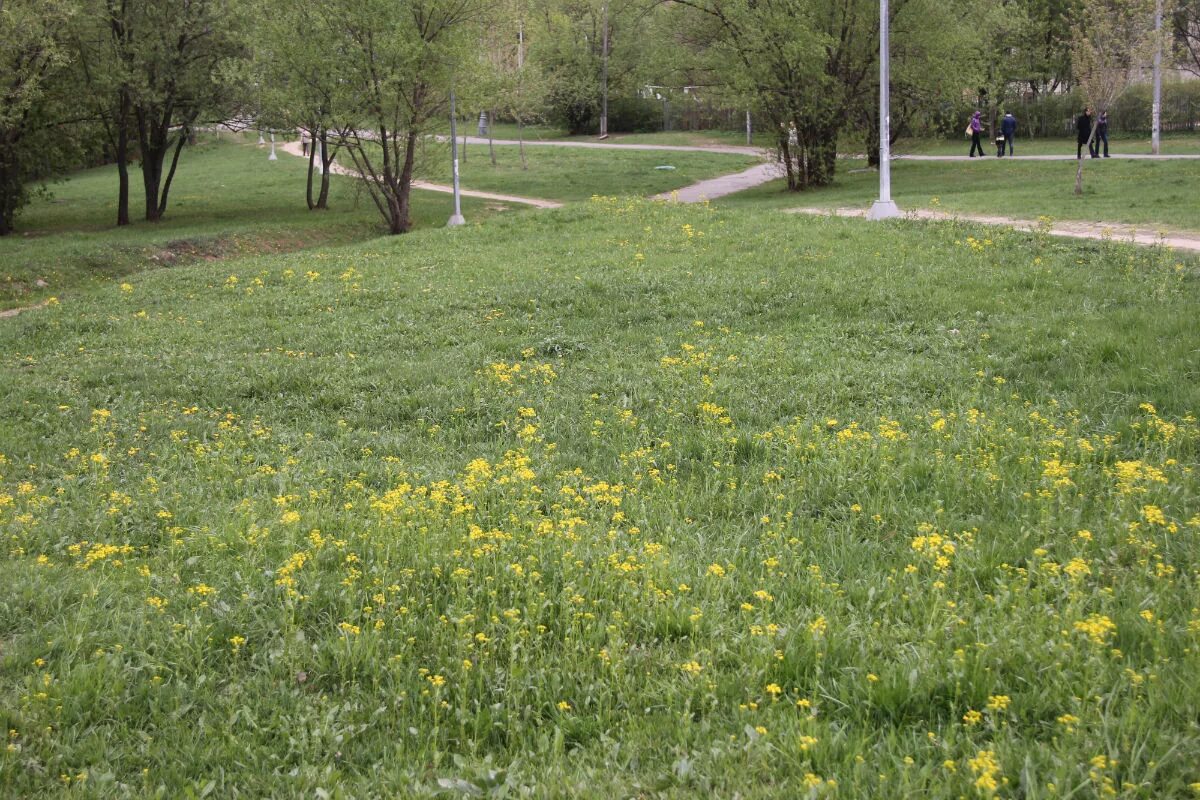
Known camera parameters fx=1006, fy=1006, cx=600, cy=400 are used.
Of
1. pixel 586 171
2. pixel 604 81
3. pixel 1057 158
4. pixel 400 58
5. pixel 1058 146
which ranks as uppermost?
pixel 604 81

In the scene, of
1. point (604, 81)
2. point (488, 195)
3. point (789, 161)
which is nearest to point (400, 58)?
point (789, 161)

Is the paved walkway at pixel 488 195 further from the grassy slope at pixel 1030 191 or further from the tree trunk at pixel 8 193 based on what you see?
the tree trunk at pixel 8 193

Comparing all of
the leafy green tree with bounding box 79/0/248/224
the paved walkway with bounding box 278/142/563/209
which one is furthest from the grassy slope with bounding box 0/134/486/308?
the leafy green tree with bounding box 79/0/248/224

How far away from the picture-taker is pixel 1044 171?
26859mm

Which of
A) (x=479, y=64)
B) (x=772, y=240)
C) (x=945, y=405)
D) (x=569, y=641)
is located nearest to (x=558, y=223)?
(x=772, y=240)

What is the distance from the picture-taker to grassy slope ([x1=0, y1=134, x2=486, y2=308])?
18812 mm

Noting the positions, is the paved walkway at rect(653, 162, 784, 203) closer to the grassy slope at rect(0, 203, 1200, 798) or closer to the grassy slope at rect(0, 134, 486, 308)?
the grassy slope at rect(0, 134, 486, 308)

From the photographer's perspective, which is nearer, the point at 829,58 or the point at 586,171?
the point at 829,58

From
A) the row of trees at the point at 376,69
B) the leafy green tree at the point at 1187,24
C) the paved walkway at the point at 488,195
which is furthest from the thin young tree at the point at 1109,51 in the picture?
the leafy green tree at the point at 1187,24

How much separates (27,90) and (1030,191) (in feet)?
67.5

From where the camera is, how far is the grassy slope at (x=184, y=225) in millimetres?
18812

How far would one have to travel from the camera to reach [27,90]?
20.2 metres

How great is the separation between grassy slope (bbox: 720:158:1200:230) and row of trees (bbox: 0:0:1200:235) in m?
1.84

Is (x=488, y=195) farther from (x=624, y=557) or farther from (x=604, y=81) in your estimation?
(x=624, y=557)
